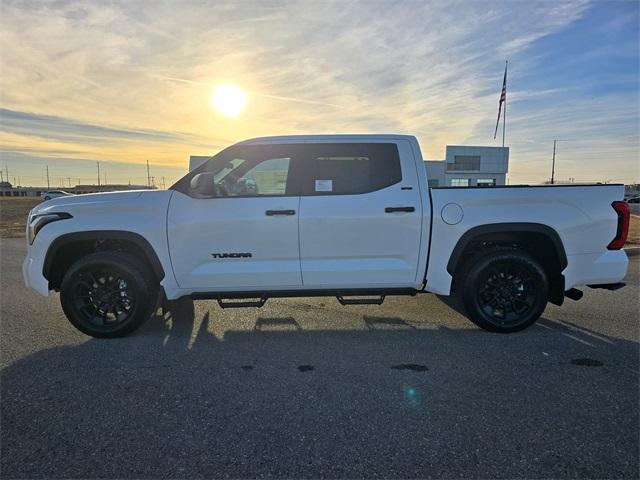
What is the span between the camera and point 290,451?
7.50 feet

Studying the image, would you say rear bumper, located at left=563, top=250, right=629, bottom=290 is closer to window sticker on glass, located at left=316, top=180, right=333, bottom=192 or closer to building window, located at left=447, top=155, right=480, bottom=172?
window sticker on glass, located at left=316, top=180, right=333, bottom=192

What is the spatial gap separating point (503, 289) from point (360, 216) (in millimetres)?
1738

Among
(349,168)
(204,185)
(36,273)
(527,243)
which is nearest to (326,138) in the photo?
(349,168)

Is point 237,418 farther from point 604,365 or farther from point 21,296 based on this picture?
point 21,296

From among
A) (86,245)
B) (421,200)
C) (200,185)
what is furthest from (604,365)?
(86,245)

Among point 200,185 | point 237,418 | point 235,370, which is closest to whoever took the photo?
point 237,418

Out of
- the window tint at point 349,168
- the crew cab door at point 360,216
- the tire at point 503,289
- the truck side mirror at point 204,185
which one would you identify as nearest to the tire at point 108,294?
the truck side mirror at point 204,185

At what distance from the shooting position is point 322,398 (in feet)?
9.38

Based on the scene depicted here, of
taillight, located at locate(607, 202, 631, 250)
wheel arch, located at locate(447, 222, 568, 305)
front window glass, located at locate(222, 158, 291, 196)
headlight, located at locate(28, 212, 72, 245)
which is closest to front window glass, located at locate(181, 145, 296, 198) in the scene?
front window glass, located at locate(222, 158, 291, 196)

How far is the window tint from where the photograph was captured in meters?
3.96

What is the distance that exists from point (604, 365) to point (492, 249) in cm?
140

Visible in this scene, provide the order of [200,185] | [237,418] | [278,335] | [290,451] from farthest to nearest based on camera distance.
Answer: [278,335]
[200,185]
[237,418]
[290,451]

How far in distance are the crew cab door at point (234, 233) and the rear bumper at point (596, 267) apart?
2.82 m

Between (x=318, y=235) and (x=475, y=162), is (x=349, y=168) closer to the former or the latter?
(x=318, y=235)
